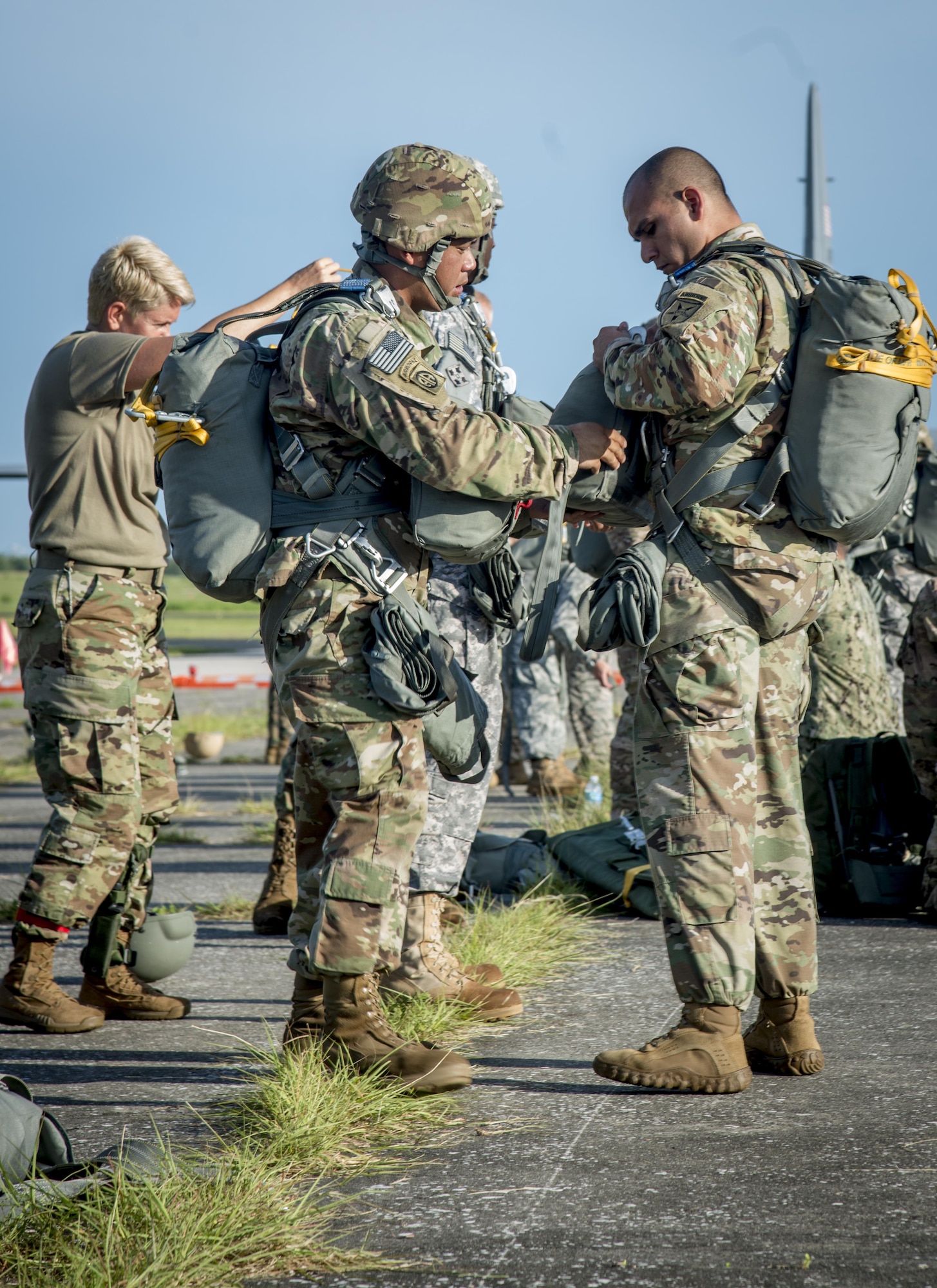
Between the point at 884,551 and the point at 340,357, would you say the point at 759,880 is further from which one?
the point at 884,551

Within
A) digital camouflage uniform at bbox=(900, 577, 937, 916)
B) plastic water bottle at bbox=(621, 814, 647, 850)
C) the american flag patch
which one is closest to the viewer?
the american flag patch

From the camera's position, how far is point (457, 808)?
4195mm

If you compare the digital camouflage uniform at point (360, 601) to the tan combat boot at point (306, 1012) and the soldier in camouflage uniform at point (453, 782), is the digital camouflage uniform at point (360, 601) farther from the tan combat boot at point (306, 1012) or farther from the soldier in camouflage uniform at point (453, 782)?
the soldier in camouflage uniform at point (453, 782)

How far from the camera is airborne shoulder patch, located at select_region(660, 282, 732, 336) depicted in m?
3.03

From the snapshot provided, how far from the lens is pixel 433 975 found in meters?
3.89

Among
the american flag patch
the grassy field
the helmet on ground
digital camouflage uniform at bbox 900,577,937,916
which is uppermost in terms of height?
the grassy field

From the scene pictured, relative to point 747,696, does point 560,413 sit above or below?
above

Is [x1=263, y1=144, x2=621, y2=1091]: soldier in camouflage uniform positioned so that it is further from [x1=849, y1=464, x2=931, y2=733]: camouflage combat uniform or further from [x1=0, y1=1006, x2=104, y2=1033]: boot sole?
[x1=849, y1=464, x2=931, y2=733]: camouflage combat uniform

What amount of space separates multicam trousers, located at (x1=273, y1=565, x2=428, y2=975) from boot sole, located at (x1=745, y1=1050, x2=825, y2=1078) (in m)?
1.01

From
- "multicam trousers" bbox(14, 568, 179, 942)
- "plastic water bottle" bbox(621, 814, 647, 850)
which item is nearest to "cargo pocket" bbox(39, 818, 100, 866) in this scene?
"multicam trousers" bbox(14, 568, 179, 942)

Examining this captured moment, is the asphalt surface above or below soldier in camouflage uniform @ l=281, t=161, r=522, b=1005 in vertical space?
below

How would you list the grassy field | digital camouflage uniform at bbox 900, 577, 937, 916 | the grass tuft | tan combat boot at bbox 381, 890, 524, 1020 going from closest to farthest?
the grass tuft < tan combat boot at bbox 381, 890, 524, 1020 < digital camouflage uniform at bbox 900, 577, 937, 916 < the grassy field

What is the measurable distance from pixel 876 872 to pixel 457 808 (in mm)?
2012

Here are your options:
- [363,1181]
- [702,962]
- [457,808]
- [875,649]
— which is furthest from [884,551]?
[363,1181]
